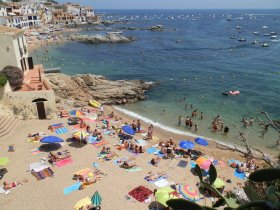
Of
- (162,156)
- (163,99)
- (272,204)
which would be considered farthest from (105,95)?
(272,204)

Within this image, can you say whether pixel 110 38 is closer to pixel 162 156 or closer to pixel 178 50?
pixel 178 50

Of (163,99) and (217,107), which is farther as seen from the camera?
(163,99)

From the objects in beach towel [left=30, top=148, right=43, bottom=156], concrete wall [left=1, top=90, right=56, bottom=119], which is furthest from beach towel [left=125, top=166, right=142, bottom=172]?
concrete wall [left=1, top=90, right=56, bottom=119]

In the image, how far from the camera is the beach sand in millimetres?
15123

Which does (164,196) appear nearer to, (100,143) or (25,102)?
(100,143)

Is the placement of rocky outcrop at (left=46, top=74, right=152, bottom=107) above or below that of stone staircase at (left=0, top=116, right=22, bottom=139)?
below

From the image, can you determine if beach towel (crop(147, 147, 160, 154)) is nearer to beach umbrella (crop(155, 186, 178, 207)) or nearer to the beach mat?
the beach mat

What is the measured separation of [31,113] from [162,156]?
12.2 m

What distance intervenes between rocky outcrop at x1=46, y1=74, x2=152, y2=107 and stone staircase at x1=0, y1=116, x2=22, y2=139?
9418 mm

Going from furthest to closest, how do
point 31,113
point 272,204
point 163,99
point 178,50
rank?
point 178,50, point 163,99, point 31,113, point 272,204

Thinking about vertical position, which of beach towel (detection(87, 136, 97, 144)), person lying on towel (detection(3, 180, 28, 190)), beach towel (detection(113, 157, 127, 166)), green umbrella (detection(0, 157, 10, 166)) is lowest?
beach towel (detection(113, 157, 127, 166))

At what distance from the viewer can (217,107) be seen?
3378cm

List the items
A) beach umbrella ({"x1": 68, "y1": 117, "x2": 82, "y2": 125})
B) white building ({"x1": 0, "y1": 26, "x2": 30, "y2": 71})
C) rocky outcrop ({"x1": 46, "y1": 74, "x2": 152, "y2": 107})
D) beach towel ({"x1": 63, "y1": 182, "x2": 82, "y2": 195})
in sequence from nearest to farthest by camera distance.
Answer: beach towel ({"x1": 63, "y1": 182, "x2": 82, "y2": 195})
beach umbrella ({"x1": 68, "y1": 117, "x2": 82, "y2": 125})
white building ({"x1": 0, "y1": 26, "x2": 30, "y2": 71})
rocky outcrop ({"x1": 46, "y1": 74, "x2": 152, "y2": 107})

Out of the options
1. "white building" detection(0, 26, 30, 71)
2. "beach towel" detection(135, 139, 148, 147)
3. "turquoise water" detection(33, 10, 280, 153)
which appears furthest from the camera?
"turquoise water" detection(33, 10, 280, 153)
